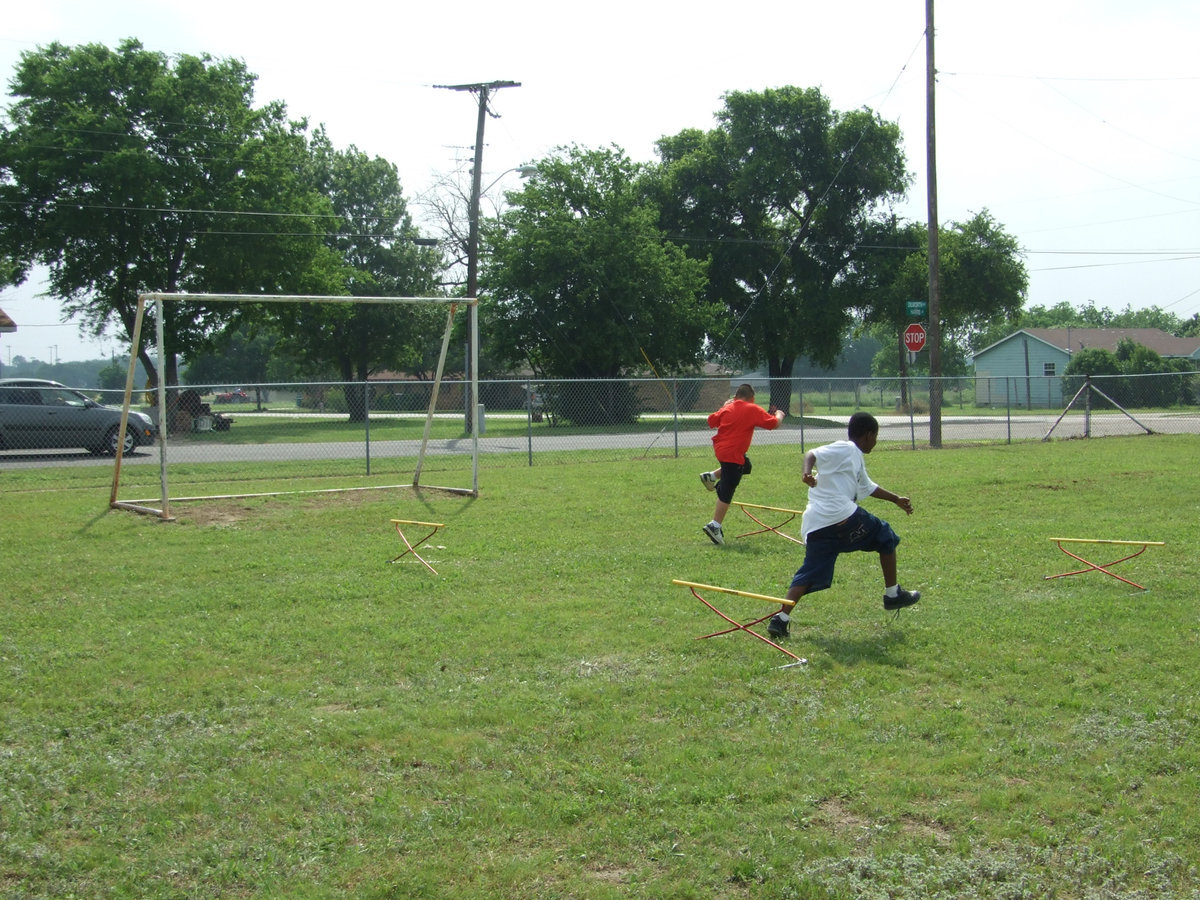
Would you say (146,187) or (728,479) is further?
(146,187)

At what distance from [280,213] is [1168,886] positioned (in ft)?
121

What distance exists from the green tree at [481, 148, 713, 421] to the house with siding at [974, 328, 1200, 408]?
28.2 metres

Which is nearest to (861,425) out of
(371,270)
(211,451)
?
(211,451)

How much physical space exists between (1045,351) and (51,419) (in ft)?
202

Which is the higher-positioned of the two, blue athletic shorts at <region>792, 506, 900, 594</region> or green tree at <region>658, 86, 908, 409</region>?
green tree at <region>658, 86, 908, 409</region>

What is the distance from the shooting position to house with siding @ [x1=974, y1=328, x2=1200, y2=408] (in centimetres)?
6022

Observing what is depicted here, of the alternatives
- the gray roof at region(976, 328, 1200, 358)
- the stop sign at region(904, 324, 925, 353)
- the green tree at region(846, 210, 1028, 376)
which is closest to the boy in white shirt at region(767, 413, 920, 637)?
the stop sign at region(904, 324, 925, 353)

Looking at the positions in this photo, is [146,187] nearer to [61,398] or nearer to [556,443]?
[61,398]

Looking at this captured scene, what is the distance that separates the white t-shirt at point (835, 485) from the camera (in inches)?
264

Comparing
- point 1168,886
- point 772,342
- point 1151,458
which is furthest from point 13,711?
point 772,342

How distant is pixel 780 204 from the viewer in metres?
45.0

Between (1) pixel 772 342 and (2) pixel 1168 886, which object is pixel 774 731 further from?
(1) pixel 772 342

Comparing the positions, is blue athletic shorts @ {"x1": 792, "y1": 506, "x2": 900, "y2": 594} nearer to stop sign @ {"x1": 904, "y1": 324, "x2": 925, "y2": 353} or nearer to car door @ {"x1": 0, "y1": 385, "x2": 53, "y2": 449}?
car door @ {"x1": 0, "y1": 385, "x2": 53, "y2": 449}

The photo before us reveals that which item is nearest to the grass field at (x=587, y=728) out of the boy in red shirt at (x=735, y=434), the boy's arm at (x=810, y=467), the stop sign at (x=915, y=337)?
the boy's arm at (x=810, y=467)
